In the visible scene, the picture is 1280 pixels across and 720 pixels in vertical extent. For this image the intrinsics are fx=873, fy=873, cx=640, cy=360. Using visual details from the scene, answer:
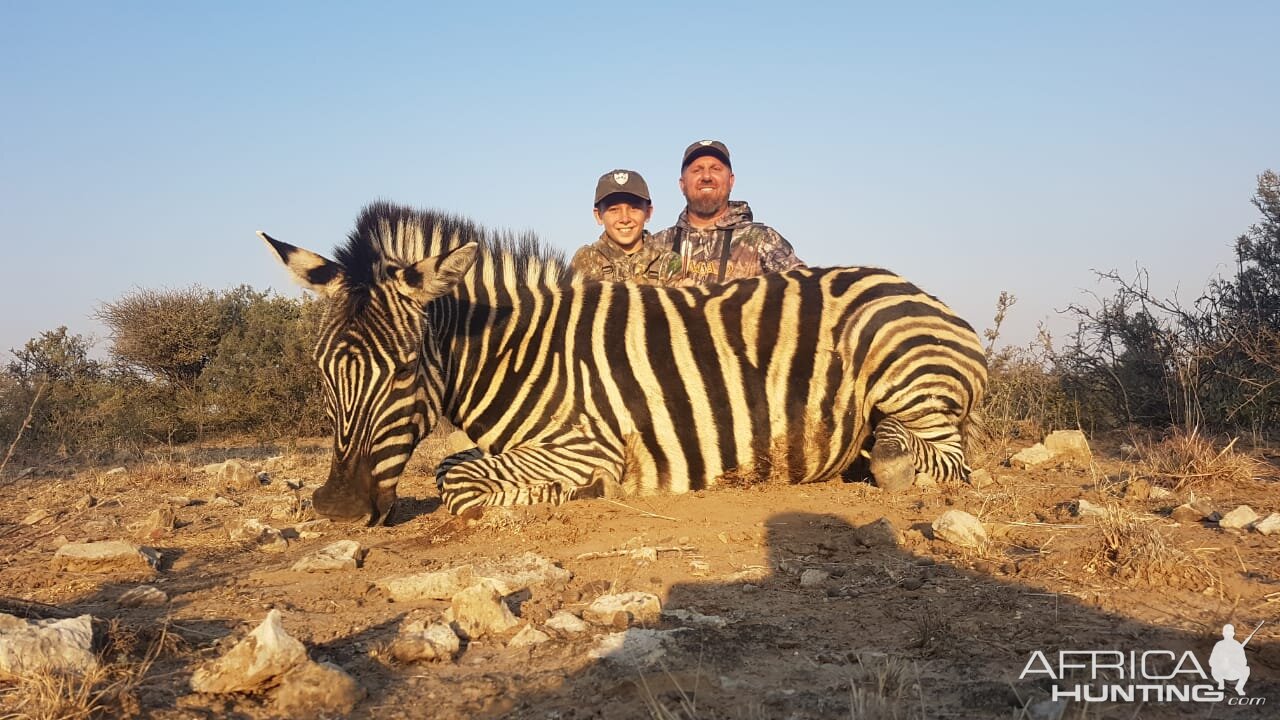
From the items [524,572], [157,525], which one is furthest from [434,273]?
[157,525]

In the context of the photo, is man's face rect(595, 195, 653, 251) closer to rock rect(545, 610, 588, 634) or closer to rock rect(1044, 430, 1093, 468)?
rock rect(1044, 430, 1093, 468)

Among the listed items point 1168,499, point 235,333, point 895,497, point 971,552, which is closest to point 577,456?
point 895,497

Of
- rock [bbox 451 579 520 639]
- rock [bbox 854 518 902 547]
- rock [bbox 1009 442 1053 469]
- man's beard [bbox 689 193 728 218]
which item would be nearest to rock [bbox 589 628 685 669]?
rock [bbox 451 579 520 639]

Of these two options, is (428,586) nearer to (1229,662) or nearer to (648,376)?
(648,376)

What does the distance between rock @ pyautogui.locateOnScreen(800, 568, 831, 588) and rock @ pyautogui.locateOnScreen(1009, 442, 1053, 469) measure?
130 inches

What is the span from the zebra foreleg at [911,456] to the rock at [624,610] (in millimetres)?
2507

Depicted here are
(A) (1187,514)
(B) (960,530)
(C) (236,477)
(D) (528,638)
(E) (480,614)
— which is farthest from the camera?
(C) (236,477)

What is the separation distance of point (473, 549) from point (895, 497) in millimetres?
2399

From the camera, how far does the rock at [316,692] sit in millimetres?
2303

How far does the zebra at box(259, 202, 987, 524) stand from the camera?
16.4 feet

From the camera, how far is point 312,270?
4883 millimetres

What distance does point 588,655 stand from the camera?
2.65 m

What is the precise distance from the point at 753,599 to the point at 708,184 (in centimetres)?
655

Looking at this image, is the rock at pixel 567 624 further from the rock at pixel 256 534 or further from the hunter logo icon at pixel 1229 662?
the rock at pixel 256 534
